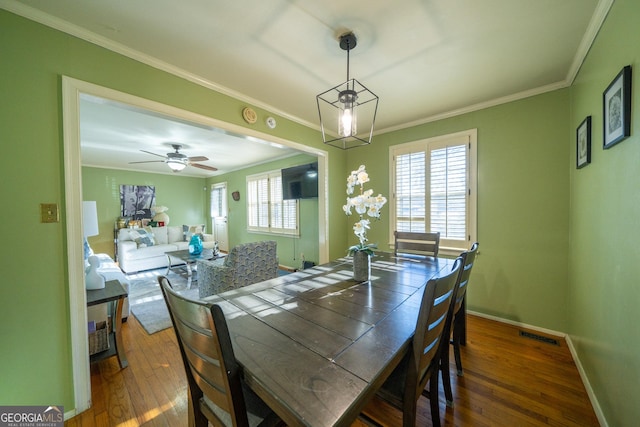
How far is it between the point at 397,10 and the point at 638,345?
2.12 m

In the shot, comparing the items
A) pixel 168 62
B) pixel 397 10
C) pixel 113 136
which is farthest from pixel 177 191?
pixel 397 10

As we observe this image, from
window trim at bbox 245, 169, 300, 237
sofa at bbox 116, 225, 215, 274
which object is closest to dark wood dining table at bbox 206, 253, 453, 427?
window trim at bbox 245, 169, 300, 237

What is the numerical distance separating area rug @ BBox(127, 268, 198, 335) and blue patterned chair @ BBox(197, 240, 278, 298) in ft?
1.74

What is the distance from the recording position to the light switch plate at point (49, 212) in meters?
1.38

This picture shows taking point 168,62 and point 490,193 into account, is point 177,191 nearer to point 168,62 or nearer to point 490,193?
point 168,62

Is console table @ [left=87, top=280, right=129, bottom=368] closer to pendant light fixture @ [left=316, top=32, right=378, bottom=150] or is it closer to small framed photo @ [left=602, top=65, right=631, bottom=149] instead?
pendant light fixture @ [left=316, top=32, right=378, bottom=150]

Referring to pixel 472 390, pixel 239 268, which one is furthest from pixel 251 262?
pixel 472 390

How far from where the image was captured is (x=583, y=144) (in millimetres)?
1795

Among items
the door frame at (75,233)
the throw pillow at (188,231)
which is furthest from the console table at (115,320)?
the throw pillow at (188,231)

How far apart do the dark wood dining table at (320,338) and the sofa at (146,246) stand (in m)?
4.69

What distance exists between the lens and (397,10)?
139 centimetres

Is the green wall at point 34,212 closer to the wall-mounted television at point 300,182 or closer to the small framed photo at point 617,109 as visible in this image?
the wall-mounted television at point 300,182

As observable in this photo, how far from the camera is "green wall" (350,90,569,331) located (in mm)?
2234

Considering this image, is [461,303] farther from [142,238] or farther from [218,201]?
[218,201]
